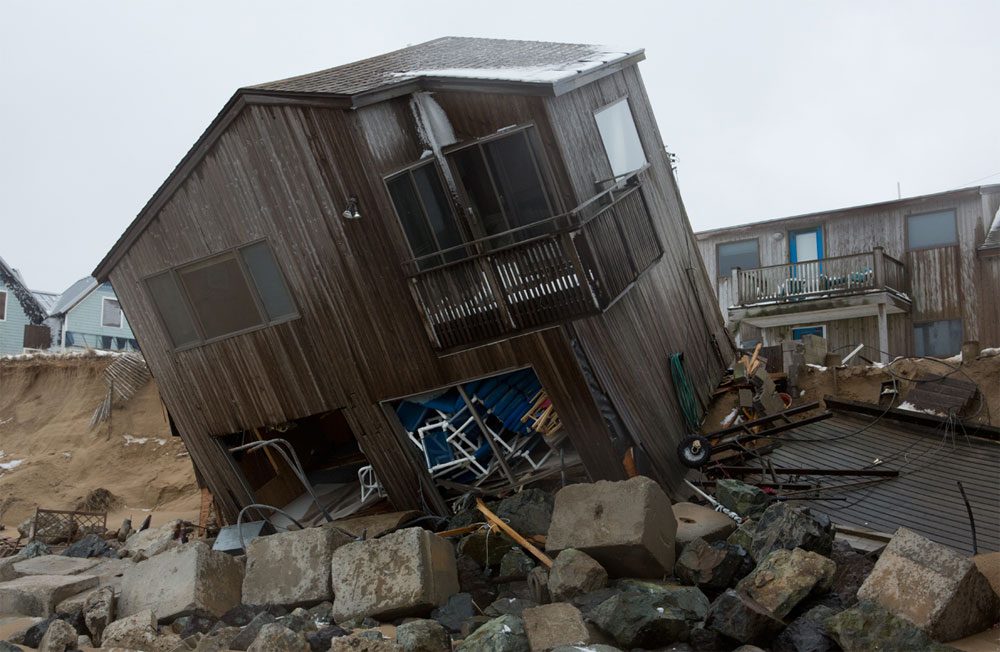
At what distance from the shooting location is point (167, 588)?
12.4 m

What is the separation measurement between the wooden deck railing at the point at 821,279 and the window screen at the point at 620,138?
35.6ft

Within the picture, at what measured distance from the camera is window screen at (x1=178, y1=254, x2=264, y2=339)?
14.3 metres

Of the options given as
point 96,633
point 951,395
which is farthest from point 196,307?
point 951,395

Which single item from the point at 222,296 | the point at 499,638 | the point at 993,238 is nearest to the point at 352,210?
the point at 222,296

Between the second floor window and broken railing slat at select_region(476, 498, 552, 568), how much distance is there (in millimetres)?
4489

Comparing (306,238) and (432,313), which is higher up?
(306,238)

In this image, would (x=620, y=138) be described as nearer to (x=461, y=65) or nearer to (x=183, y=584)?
(x=461, y=65)

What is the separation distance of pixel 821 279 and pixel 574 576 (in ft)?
60.7

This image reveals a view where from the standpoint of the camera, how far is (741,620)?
328 inches

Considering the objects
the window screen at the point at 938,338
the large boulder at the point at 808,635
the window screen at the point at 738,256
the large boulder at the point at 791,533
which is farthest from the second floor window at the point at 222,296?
the window screen at the point at 938,338

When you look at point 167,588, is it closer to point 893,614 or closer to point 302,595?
point 302,595

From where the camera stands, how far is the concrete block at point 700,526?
425 inches

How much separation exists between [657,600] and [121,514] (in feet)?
64.3

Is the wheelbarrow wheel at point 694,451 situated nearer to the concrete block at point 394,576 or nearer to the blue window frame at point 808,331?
the concrete block at point 394,576
